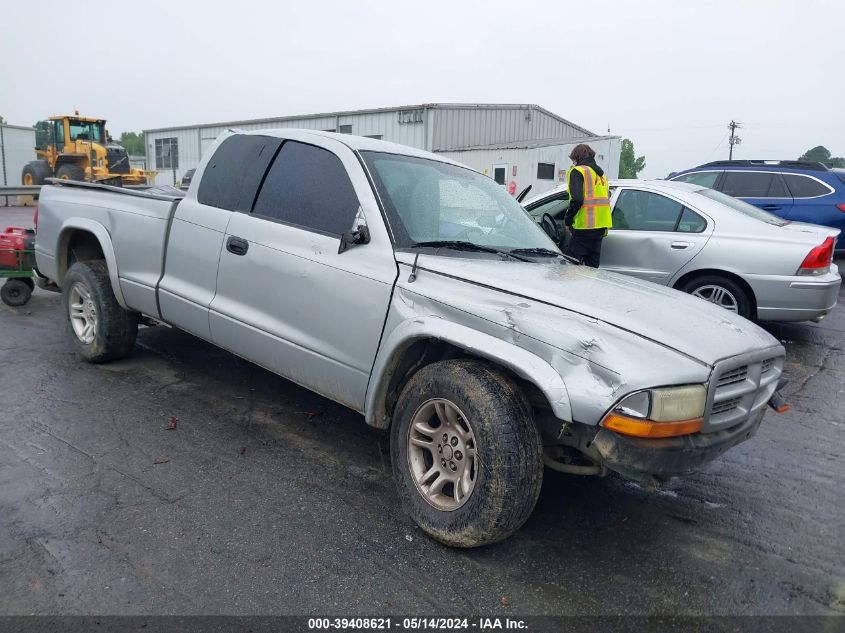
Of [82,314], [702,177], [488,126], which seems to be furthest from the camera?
[488,126]

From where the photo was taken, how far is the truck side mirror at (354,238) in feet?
11.2

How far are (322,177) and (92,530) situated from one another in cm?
217

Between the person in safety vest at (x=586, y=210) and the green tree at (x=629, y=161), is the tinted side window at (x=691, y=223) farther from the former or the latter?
the green tree at (x=629, y=161)

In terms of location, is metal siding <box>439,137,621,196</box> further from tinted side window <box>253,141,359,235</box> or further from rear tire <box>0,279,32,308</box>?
tinted side window <box>253,141,359,235</box>

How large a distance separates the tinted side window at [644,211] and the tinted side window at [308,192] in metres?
4.02

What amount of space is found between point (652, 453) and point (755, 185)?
28.9 feet

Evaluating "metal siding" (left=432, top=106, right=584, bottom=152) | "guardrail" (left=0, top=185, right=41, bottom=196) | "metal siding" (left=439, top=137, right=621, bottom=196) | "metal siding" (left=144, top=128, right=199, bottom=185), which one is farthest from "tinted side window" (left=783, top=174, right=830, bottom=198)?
"metal siding" (left=144, top=128, right=199, bottom=185)

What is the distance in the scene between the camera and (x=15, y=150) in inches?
1432

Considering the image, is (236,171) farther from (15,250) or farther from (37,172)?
(37,172)

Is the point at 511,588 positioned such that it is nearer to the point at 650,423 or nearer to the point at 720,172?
the point at 650,423

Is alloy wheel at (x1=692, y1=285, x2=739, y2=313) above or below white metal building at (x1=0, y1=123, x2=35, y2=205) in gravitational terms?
below

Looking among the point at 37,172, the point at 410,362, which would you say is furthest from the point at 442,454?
the point at 37,172

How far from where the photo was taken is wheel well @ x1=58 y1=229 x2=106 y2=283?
5.48m

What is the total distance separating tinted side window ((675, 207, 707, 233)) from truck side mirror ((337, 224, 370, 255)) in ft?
14.1
